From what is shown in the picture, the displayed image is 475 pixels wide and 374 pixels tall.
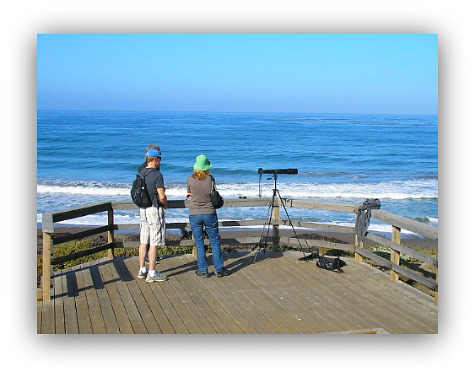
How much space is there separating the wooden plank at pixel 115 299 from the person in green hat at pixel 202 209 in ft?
3.28

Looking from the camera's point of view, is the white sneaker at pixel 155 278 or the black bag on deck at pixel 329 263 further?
the black bag on deck at pixel 329 263

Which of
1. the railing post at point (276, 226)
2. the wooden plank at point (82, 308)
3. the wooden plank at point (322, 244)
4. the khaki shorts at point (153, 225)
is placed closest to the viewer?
the wooden plank at point (82, 308)

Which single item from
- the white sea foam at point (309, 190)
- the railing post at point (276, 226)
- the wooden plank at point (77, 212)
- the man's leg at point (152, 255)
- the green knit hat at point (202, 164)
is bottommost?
the man's leg at point (152, 255)

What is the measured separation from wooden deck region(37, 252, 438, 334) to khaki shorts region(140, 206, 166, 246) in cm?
51

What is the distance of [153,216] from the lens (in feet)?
19.7

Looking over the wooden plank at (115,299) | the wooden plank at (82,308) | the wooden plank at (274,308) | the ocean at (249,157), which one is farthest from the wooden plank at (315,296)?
the ocean at (249,157)

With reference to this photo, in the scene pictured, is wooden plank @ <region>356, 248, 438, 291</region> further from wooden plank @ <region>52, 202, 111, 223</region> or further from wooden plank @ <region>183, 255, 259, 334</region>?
wooden plank @ <region>52, 202, 111, 223</region>

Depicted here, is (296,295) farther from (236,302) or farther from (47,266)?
(47,266)

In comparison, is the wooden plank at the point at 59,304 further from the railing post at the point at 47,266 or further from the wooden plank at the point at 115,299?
the wooden plank at the point at 115,299

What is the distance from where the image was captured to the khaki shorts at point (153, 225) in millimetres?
5992

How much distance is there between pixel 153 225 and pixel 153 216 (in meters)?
0.10

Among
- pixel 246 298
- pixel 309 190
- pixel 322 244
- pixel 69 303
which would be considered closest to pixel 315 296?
pixel 246 298
